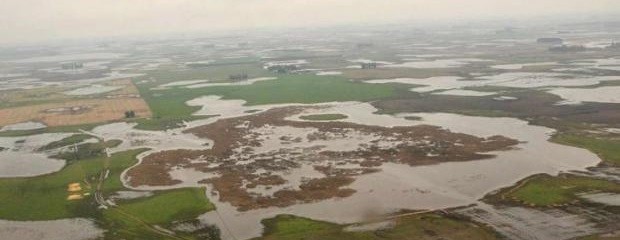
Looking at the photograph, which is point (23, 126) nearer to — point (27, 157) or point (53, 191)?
point (27, 157)

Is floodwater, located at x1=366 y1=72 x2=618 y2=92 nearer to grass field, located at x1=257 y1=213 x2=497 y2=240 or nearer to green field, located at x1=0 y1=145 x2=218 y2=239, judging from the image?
green field, located at x1=0 y1=145 x2=218 y2=239

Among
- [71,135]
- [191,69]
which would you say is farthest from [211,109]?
[191,69]

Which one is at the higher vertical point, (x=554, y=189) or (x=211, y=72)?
(x=554, y=189)

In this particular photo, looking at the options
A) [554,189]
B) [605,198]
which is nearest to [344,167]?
[554,189]

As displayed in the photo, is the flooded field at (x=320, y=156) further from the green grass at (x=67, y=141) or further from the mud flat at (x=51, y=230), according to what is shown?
the green grass at (x=67, y=141)

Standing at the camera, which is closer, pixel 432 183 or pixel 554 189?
pixel 554 189

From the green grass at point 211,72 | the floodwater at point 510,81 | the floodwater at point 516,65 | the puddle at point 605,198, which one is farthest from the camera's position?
the green grass at point 211,72

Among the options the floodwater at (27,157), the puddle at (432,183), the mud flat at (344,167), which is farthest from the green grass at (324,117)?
the floodwater at (27,157)
